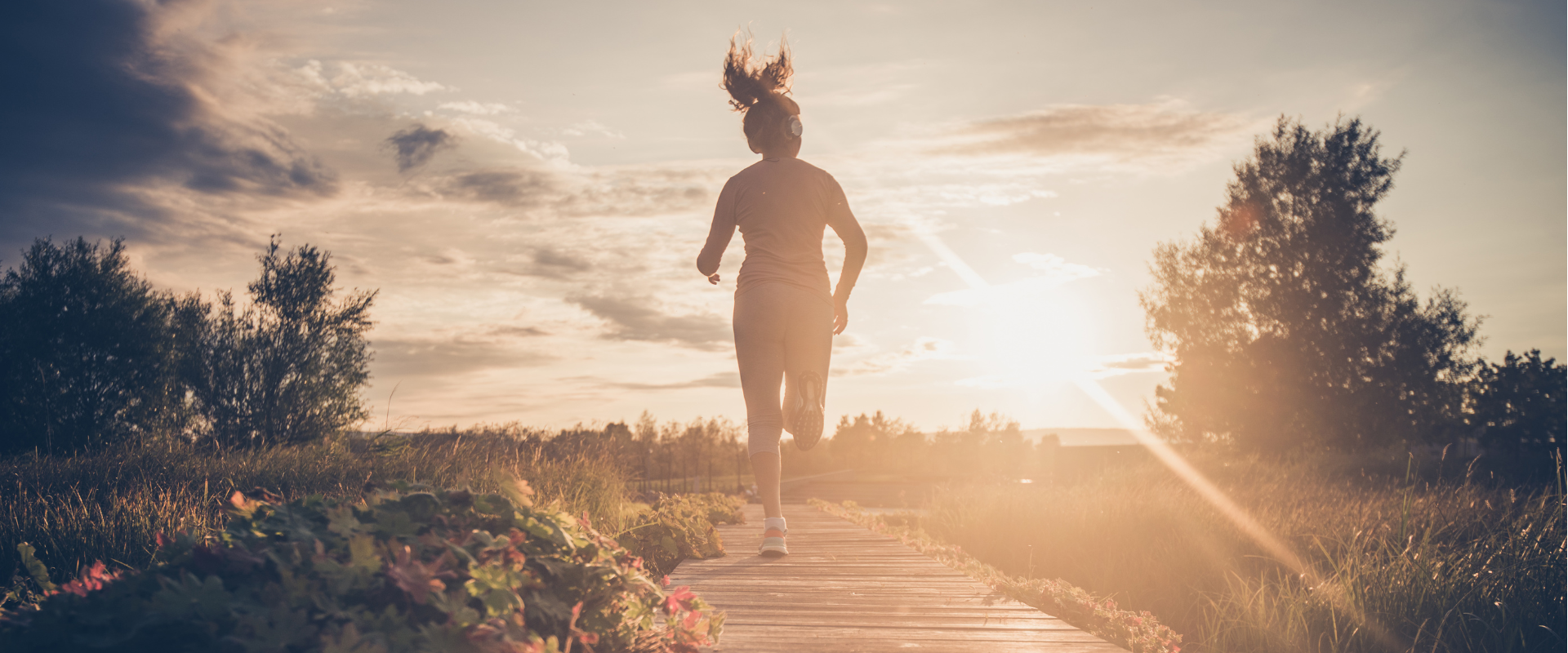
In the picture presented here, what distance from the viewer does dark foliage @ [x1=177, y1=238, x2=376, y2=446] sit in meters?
26.0

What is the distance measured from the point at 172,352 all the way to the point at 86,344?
2554 millimetres

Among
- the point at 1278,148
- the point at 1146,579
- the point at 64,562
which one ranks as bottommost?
the point at 1146,579

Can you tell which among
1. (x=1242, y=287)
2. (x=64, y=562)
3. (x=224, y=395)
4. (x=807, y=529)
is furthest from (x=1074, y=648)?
(x=224, y=395)

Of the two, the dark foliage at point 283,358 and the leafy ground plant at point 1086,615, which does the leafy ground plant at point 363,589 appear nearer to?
the leafy ground plant at point 1086,615

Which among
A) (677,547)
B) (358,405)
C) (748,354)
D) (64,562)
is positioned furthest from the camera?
(358,405)

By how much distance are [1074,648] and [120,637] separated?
7.05 feet

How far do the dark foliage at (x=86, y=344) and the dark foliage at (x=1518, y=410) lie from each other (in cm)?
4519

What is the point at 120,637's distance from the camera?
107cm

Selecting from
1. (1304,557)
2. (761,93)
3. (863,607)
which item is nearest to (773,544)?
(863,607)

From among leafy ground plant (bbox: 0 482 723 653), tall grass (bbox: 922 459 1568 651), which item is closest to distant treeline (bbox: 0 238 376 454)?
tall grass (bbox: 922 459 1568 651)

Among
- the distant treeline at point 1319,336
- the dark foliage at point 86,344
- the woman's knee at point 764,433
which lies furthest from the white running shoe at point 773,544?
the dark foliage at point 86,344

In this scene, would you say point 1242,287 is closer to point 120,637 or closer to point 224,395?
point 120,637

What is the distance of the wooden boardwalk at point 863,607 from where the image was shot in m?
2.17

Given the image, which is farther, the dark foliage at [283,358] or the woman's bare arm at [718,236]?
the dark foliage at [283,358]
